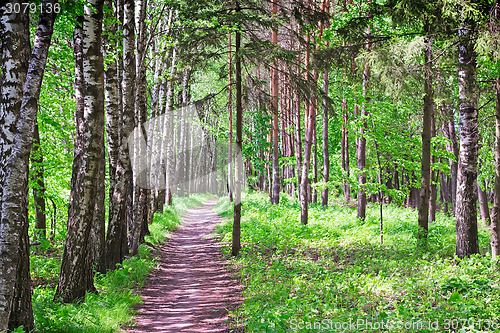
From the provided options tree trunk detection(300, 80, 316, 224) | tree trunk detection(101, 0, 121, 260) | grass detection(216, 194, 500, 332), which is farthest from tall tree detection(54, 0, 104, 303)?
tree trunk detection(300, 80, 316, 224)

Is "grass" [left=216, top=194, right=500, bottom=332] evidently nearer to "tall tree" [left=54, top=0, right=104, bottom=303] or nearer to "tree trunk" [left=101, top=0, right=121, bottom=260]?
"tall tree" [left=54, top=0, right=104, bottom=303]

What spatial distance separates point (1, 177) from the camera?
15.0 ft

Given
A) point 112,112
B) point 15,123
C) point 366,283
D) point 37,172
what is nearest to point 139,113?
point 112,112

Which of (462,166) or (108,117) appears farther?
(108,117)

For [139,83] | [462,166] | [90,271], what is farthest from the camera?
[139,83]

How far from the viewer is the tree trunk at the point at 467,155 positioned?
8344mm

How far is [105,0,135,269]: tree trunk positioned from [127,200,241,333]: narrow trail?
4.12 ft

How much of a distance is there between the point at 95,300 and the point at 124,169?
386 cm

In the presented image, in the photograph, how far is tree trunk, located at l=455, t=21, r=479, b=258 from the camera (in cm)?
834

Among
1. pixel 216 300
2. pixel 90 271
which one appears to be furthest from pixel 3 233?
pixel 216 300

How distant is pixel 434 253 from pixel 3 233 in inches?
356

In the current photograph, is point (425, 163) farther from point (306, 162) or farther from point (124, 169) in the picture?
point (124, 169)

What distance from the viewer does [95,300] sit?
23.2ft

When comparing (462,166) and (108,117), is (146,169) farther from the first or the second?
(462,166)
